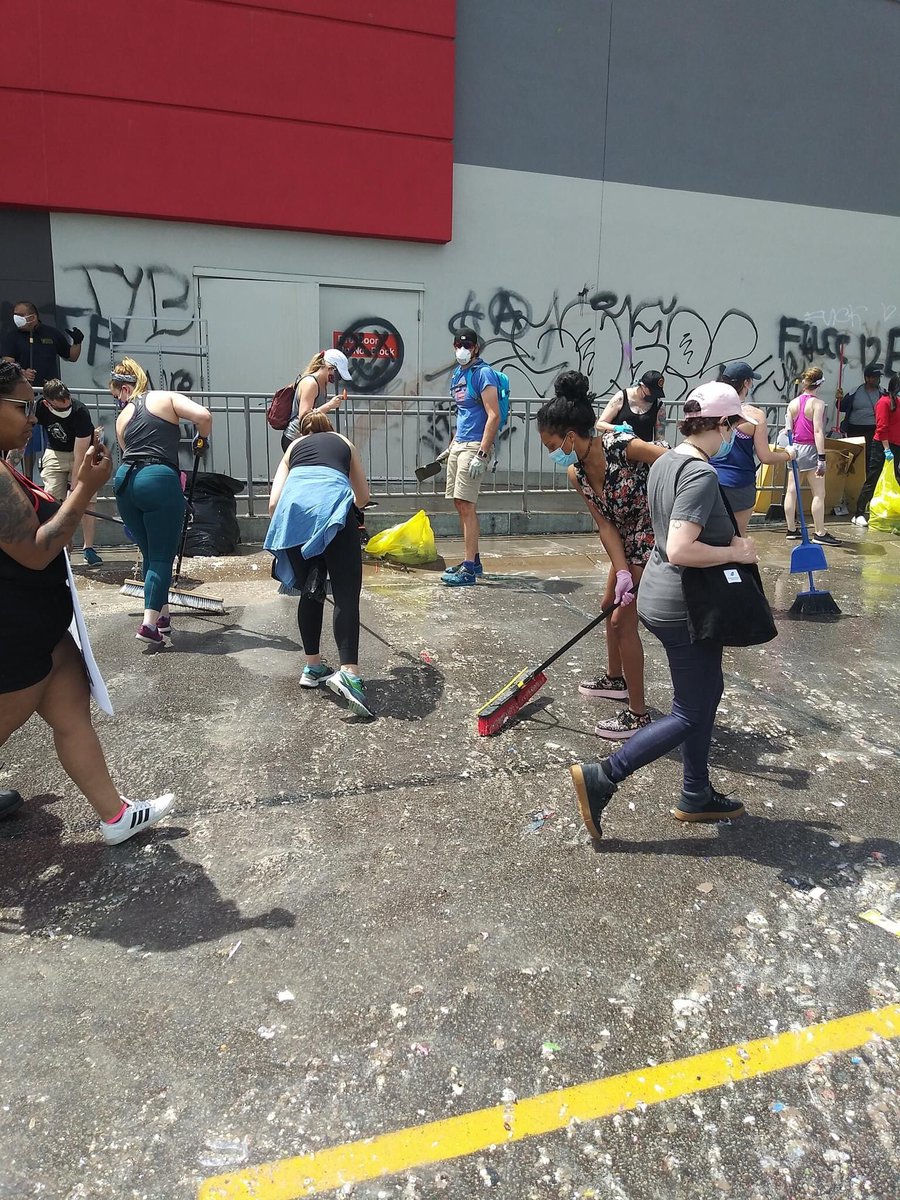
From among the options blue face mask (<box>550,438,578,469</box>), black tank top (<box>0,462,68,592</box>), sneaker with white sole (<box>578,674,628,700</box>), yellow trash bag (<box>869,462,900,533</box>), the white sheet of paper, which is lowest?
sneaker with white sole (<box>578,674,628,700</box>)

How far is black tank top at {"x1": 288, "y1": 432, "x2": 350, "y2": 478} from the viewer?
4.55 meters

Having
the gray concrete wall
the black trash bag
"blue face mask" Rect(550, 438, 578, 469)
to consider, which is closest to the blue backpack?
the black trash bag

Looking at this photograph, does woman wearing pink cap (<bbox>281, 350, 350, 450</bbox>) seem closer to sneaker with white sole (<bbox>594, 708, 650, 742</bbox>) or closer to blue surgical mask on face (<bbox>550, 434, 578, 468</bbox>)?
blue surgical mask on face (<bbox>550, 434, 578, 468</bbox>)

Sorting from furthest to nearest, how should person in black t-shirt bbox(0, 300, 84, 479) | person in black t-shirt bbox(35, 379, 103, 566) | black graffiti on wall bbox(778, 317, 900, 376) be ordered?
black graffiti on wall bbox(778, 317, 900, 376) → person in black t-shirt bbox(0, 300, 84, 479) → person in black t-shirt bbox(35, 379, 103, 566)

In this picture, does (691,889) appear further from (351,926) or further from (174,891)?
(174,891)

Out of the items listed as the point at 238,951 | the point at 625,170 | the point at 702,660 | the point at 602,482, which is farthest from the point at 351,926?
the point at 625,170

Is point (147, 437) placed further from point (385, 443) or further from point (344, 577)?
point (385, 443)

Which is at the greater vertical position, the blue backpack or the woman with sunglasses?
the blue backpack

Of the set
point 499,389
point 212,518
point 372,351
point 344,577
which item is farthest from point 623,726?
point 372,351

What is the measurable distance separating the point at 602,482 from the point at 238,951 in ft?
8.54

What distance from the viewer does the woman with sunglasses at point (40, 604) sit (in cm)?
260

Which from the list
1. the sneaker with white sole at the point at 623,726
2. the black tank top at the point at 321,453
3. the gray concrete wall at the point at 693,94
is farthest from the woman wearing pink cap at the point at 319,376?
the gray concrete wall at the point at 693,94

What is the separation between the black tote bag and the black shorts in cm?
226

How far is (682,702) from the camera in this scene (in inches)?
125
